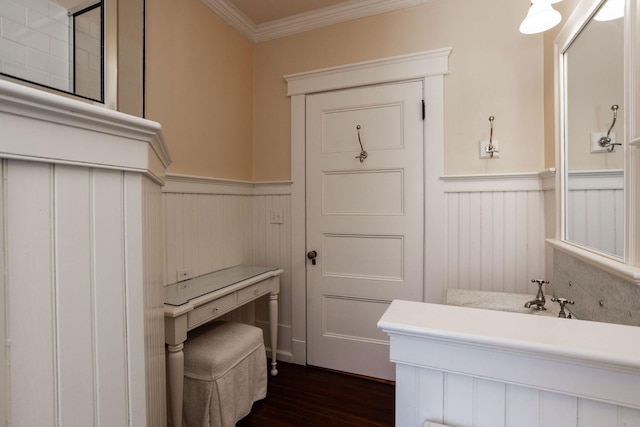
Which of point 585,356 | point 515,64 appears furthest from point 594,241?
point 515,64

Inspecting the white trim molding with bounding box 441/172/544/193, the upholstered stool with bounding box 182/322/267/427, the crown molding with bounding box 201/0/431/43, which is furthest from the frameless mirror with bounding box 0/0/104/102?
the white trim molding with bounding box 441/172/544/193

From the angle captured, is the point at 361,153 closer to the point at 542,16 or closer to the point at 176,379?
the point at 542,16

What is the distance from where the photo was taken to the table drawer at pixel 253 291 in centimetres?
188

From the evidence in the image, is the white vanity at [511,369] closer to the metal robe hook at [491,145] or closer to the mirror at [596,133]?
the mirror at [596,133]

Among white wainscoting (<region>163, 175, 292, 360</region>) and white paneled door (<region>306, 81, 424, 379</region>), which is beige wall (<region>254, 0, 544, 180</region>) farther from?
white wainscoting (<region>163, 175, 292, 360</region>)

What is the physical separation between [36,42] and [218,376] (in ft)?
4.61

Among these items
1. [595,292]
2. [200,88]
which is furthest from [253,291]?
[595,292]

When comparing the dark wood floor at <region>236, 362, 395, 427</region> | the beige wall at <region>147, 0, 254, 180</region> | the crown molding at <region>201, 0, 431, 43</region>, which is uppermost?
the crown molding at <region>201, 0, 431, 43</region>

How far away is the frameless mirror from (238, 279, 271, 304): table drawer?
1.34 meters

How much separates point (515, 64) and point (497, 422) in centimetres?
195

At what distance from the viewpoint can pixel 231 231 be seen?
230 centimetres

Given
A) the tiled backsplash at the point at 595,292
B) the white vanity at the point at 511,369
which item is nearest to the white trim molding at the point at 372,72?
the tiled backsplash at the point at 595,292

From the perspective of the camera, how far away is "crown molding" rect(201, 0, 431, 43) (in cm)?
211

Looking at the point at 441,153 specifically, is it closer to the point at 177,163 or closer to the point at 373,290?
the point at 373,290
